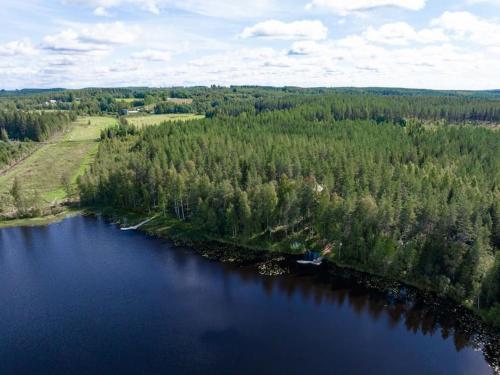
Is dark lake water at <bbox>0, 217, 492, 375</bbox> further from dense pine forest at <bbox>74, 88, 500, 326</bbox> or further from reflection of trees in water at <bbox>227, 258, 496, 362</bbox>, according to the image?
dense pine forest at <bbox>74, 88, 500, 326</bbox>

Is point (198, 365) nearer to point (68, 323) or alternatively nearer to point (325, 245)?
point (68, 323)

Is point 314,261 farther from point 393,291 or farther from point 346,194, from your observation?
point 346,194

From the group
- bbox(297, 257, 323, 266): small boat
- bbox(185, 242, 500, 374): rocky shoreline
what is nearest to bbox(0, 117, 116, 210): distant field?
bbox(185, 242, 500, 374): rocky shoreline

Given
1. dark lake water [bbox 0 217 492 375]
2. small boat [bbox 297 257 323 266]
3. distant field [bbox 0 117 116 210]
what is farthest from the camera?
distant field [bbox 0 117 116 210]

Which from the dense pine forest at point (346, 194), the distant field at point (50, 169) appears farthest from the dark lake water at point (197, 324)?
the distant field at point (50, 169)

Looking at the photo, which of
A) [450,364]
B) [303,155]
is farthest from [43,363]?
[303,155]

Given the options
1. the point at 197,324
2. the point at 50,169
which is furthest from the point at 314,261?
the point at 50,169
